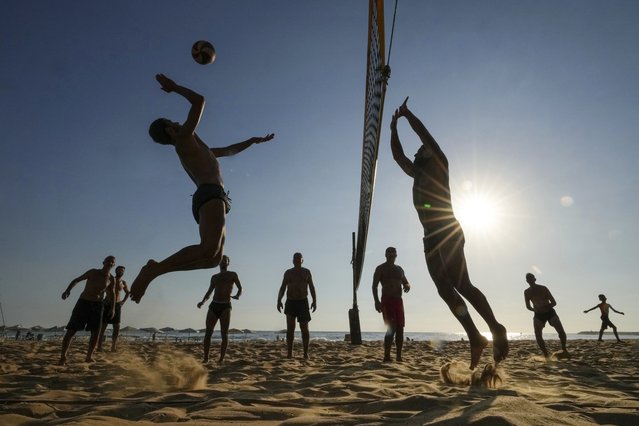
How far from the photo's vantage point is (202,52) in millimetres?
4125

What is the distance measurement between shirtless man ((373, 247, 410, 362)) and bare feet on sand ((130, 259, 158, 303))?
4.04 metres

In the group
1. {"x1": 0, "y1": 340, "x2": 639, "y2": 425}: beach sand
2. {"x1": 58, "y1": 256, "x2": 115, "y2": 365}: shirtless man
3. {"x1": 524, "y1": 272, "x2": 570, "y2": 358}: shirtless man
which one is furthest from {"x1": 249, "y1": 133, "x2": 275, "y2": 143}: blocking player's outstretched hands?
{"x1": 524, "y1": 272, "x2": 570, "y2": 358}: shirtless man

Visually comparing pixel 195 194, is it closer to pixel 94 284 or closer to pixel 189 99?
pixel 189 99

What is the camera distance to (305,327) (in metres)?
6.53

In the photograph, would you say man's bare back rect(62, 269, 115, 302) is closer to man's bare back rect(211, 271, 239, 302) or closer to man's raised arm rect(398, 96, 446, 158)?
man's bare back rect(211, 271, 239, 302)

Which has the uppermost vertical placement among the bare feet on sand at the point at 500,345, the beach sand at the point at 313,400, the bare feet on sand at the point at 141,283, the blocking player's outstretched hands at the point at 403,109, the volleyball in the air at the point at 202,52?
the volleyball in the air at the point at 202,52

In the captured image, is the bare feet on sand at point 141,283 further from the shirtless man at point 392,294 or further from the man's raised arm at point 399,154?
the shirtless man at point 392,294

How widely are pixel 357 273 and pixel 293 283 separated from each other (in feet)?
16.3

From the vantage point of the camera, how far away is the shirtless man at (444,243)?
10.4ft

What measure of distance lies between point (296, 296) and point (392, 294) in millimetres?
1757

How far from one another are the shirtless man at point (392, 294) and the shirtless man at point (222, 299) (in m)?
2.43

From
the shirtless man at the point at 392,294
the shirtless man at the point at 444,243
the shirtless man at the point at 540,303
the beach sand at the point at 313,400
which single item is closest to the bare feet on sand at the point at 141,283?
→ the beach sand at the point at 313,400

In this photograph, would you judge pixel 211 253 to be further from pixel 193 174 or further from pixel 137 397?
pixel 137 397

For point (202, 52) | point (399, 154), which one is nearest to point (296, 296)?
point (399, 154)
